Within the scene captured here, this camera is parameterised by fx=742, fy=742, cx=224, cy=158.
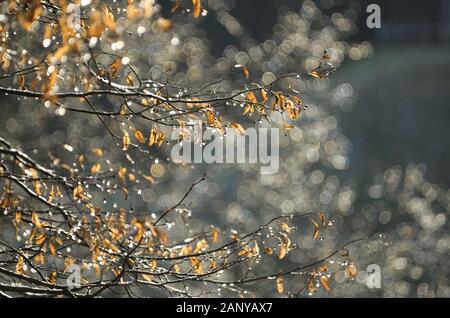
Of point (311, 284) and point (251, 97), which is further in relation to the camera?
point (311, 284)

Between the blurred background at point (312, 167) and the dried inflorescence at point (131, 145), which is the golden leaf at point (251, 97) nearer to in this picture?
the dried inflorescence at point (131, 145)

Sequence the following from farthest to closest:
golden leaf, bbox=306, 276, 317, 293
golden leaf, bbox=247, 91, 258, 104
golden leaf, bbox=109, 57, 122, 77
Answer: golden leaf, bbox=306, 276, 317, 293 < golden leaf, bbox=247, 91, 258, 104 < golden leaf, bbox=109, 57, 122, 77

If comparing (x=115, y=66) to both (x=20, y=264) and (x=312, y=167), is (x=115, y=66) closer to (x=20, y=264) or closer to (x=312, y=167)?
(x=20, y=264)

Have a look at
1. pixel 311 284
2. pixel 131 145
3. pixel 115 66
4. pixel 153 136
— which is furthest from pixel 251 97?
pixel 311 284

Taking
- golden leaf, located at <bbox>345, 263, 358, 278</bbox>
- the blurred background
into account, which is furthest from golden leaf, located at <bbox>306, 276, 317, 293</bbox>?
the blurred background

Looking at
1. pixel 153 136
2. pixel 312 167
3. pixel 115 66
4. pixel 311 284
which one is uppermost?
pixel 312 167

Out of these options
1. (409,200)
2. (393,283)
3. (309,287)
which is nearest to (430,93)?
(409,200)

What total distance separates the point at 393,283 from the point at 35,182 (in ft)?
37.6

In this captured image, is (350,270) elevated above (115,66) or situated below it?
below

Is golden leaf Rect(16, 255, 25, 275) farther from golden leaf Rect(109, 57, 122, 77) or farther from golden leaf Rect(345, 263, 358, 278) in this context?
golden leaf Rect(345, 263, 358, 278)

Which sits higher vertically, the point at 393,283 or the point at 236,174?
the point at 236,174
